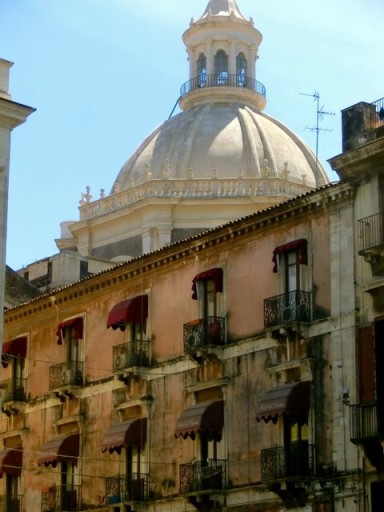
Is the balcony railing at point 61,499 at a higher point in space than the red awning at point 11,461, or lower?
lower

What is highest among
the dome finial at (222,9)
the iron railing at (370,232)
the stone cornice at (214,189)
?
the dome finial at (222,9)

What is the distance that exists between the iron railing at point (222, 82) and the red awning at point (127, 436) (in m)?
35.0

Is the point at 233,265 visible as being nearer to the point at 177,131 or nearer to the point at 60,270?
the point at 60,270

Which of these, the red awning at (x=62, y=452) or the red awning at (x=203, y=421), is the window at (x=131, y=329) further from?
the red awning at (x=203, y=421)

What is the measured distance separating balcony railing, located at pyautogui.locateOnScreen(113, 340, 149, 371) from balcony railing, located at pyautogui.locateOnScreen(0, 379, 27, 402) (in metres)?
6.09

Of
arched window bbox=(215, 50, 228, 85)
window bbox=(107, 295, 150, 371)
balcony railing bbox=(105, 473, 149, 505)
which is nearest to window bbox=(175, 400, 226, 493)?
balcony railing bbox=(105, 473, 149, 505)

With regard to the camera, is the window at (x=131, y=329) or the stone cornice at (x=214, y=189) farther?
the stone cornice at (x=214, y=189)

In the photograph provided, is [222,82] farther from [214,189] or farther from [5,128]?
[5,128]

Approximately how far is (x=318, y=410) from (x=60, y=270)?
2199 cm

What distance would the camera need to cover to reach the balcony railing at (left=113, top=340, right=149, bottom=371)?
166 ft

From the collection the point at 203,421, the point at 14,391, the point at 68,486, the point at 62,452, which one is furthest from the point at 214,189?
the point at 203,421

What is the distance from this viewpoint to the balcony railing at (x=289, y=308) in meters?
44.5

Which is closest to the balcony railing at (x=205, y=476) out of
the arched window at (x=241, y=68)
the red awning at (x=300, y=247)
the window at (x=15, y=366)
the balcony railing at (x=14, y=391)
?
the red awning at (x=300, y=247)

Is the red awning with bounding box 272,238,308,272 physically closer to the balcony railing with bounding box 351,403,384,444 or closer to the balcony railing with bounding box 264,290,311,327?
the balcony railing with bounding box 264,290,311,327
